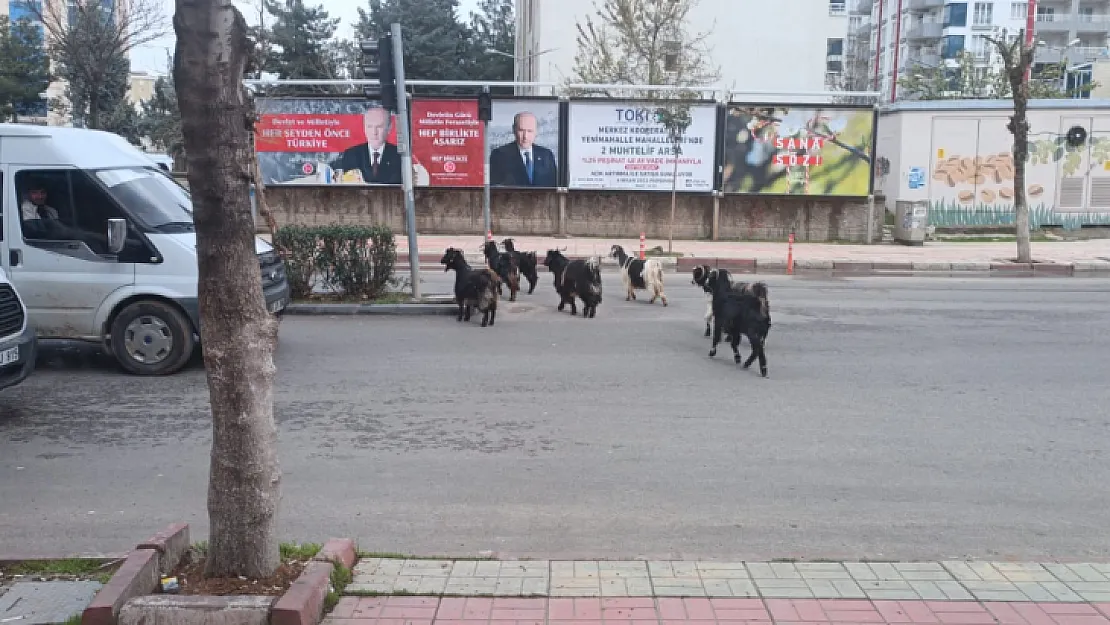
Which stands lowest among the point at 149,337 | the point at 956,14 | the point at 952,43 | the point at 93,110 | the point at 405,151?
the point at 149,337

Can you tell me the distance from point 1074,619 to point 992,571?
22.5 inches

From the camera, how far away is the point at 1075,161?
1040 inches

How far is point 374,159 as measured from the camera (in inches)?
947

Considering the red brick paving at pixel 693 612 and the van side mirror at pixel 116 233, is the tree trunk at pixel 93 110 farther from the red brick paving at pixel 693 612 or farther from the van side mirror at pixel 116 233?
the red brick paving at pixel 693 612

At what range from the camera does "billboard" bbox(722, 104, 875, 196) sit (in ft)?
78.1

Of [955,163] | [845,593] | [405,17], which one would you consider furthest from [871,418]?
[405,17]

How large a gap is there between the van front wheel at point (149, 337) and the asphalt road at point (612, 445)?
27 centimetres

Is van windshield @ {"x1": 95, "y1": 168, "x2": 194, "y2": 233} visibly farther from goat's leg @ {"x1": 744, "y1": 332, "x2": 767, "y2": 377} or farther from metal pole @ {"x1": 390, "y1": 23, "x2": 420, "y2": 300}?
goat's leg @ {"x1": 744, "y1": 332, "x2": 767, "y2": 377}

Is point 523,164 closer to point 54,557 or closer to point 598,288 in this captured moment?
point 598,288

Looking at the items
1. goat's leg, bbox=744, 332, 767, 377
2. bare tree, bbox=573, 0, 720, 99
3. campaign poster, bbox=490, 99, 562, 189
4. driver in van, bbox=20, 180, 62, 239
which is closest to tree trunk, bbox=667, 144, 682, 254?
campaign poster, bbox=490, 99, 562, 189

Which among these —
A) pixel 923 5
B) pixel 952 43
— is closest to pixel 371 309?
pixel 952 43

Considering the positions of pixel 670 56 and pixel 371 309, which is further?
pixel 670 56

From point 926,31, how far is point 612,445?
68474mm

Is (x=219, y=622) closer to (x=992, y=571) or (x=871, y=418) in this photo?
(x=992, y=571)
